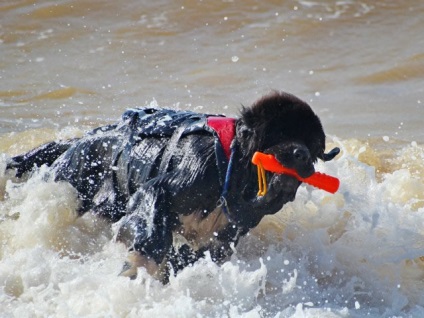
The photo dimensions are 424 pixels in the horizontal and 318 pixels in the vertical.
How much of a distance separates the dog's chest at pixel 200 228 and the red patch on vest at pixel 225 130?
0.32 meters

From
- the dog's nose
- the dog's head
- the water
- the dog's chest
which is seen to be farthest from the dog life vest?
the water

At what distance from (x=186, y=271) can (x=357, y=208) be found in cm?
136

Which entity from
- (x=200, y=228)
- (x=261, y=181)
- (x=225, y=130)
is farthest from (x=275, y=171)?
(x=200, y=228)

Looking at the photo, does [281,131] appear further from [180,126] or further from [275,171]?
[180,126]

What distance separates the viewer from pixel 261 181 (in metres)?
4.28

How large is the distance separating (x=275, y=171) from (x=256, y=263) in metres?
0.92

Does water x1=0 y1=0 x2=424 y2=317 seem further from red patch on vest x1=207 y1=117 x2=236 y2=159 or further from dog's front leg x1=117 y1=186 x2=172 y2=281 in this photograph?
red patch on vest x1=207 y1=117 x2=236 y2=159

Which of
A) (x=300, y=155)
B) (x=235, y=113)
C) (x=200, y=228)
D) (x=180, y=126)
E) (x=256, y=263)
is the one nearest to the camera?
(x=300, y=155)

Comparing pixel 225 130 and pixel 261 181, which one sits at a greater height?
pixel 225 130

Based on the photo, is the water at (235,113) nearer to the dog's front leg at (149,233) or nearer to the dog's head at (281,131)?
the dog's front leg at (149,233)

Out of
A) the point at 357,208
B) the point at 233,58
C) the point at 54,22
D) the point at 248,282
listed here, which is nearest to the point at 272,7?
the point at 233,58

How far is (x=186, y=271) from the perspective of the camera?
4598 millimetres

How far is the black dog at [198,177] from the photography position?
168 inches

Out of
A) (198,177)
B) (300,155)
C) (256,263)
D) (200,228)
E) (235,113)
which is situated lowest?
(235,113)
